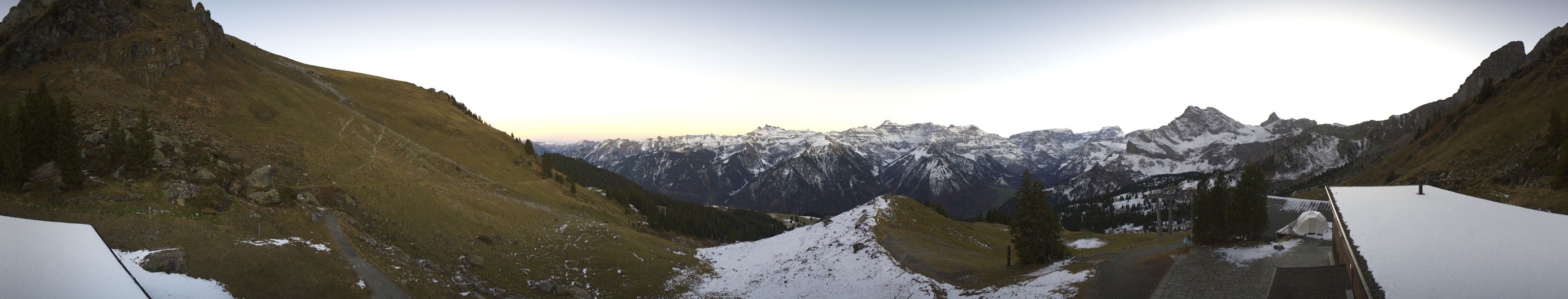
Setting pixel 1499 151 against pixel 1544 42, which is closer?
pixel 1499 151

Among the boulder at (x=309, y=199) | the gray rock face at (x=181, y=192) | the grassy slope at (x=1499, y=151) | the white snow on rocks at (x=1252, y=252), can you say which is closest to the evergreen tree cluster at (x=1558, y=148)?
the grassy slope at (x=1499, y=151)

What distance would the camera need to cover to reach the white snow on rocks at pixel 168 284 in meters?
17.9

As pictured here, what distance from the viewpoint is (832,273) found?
43.2 meters

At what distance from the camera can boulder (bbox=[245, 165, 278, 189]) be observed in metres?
31.2

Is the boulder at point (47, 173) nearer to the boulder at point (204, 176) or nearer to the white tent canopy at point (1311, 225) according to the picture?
the boulder at point (204, 176)

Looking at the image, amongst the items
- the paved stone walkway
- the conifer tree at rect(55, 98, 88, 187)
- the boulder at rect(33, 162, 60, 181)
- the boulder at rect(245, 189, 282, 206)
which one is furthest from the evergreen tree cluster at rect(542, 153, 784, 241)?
the paved stone walkway

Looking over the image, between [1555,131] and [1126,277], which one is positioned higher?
[1555,131]

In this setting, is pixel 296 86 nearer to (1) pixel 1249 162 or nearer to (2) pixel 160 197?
(2) pixel 160 197

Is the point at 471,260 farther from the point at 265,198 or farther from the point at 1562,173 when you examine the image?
the point at 1562,173

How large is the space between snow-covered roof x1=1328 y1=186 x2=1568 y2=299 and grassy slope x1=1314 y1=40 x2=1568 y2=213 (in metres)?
24.6

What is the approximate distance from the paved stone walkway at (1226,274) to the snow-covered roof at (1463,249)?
166 inches

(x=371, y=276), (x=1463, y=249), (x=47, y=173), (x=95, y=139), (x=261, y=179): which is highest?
(x=95, y=139)

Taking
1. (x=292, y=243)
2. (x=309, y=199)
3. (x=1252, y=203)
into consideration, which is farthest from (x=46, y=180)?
(x=1252, y=203)

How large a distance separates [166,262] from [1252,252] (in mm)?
53715
